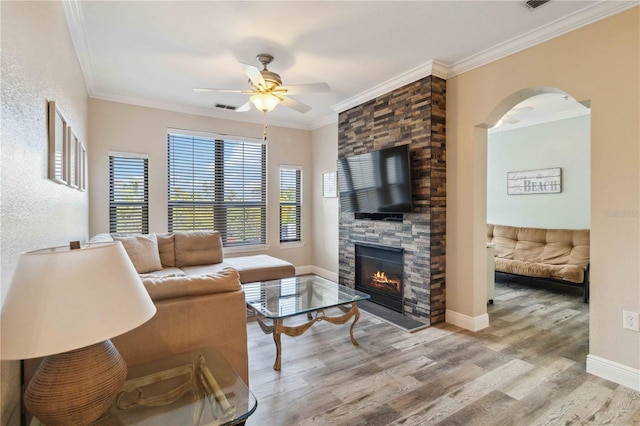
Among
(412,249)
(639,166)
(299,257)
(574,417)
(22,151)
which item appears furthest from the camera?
(299,257)

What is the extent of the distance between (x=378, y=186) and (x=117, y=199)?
138 inches

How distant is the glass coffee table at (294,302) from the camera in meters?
2.58

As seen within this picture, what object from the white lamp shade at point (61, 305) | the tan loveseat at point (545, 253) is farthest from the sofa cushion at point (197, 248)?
the tan loveseat at point (545, 253)

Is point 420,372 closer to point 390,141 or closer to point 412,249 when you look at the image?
point 412,249

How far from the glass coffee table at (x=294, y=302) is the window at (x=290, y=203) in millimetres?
2145

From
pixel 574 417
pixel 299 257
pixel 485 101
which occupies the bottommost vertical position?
pixel 574 417

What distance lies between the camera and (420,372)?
97.1 inches

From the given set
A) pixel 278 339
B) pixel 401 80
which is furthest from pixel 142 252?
pixel 401 80

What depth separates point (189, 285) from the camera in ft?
5.75

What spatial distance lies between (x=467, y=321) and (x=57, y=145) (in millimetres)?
3731

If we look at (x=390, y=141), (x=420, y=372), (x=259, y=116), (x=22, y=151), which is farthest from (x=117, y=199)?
(x=420, y=372)

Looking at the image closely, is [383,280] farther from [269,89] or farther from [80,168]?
[80,168]

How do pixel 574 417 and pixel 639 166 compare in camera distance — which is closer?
pixel 574 417

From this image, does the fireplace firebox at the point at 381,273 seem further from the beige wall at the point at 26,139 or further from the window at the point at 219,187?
the beige wall at the point at 26,139
